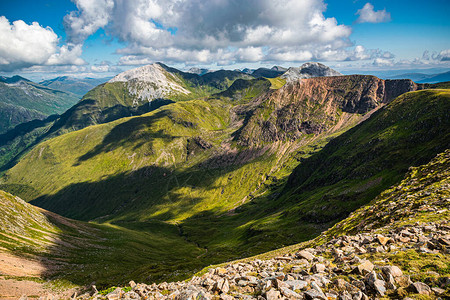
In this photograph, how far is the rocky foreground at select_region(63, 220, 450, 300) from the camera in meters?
12.2

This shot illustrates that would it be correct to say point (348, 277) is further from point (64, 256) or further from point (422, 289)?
point (64, 256)

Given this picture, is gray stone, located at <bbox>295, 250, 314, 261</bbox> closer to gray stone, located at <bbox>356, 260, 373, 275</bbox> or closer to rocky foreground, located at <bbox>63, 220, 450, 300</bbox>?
rocky foreground, located at <bbox>63, 220, 450, 300</bbox>

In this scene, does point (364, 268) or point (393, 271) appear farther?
point (364, 268)

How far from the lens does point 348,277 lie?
14.2 m

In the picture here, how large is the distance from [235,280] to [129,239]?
518ft

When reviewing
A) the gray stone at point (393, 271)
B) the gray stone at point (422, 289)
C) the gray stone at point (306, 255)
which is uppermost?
the gray stone at point (422, 289)

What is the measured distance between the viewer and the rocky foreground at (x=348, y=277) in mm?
12203

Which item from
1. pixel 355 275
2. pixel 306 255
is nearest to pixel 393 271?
pixel 355 275

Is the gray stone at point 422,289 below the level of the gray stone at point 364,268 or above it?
above

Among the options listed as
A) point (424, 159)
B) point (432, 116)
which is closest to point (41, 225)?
point (424, 159)

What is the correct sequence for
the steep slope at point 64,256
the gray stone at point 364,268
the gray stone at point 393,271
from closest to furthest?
1. the gray stone at point 393,271
2. the gray stone at point 364,268
3. the steep slope at point 64,256

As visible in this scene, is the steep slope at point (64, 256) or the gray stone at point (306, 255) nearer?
the gray stone at point (306, 255)

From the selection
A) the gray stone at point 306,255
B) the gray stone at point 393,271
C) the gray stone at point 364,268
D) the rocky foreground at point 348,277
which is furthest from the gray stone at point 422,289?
the gray stone at point 306,255

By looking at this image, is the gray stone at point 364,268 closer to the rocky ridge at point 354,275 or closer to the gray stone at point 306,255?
the rocky ridge at point 354,275
